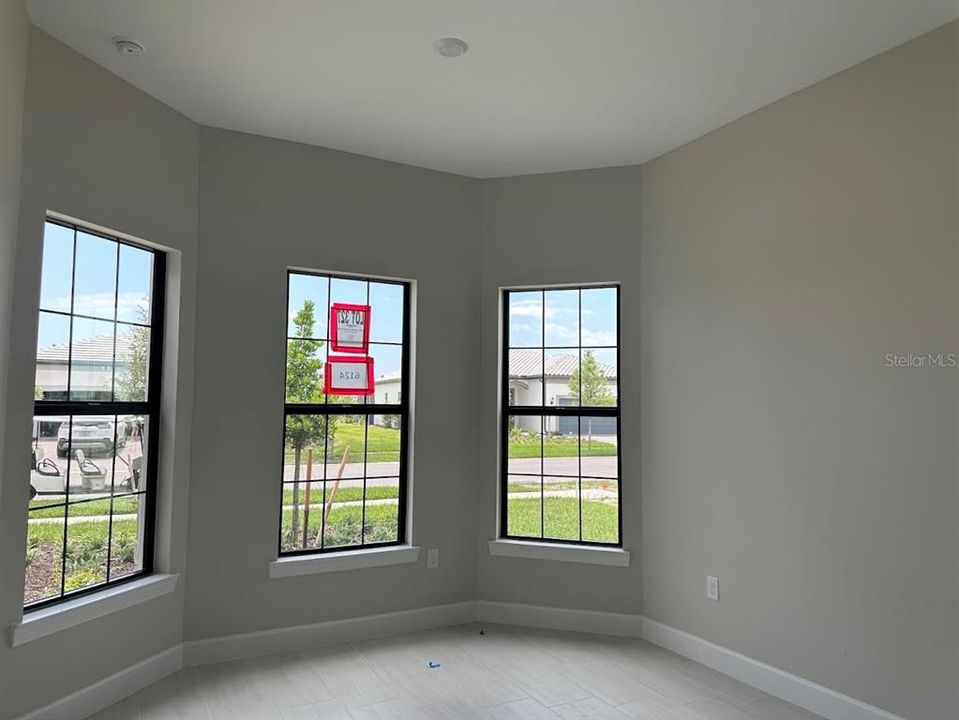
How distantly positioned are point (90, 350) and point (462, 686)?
240 cm

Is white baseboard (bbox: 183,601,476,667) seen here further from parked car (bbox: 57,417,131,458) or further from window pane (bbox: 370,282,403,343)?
window pane (bbox: 370,282,403,343)

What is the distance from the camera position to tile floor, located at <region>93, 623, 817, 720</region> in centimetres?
310

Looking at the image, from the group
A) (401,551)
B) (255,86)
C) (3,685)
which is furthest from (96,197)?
(401,551)

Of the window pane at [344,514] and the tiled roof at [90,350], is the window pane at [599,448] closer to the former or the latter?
the window pane at [344,514]

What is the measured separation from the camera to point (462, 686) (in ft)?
11.2

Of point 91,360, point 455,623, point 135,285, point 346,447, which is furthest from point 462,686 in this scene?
point 135,285

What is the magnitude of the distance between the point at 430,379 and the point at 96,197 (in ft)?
6.81

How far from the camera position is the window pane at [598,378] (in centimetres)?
436

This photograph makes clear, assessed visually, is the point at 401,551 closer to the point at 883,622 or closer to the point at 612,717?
the point at 612,717

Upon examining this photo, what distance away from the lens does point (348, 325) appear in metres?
4.19

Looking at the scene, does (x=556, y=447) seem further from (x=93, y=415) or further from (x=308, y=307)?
(x=93, y=415)

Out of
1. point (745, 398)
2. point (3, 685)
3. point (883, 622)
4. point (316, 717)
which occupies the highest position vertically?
point (745, 398)

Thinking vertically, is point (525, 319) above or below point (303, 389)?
above

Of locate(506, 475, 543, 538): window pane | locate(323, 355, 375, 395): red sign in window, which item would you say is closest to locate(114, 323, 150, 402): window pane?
locate(323, 355, 375, 395): red sign in window
